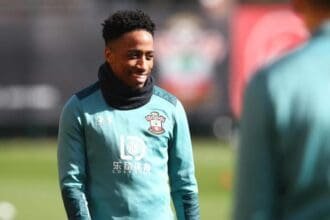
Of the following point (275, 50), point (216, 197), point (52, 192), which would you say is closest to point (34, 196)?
point (52, 192)

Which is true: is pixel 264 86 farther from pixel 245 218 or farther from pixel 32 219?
pixel 32 219

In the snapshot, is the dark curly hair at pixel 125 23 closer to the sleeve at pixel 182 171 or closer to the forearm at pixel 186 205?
the sleeve at pixel 182 171

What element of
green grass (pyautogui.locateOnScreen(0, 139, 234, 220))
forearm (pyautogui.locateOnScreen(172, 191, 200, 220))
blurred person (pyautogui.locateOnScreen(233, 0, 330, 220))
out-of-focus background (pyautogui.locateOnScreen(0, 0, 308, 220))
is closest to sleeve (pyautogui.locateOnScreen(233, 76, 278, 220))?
blurred person (pyautogui.locateOnScreen(233, 0, 330, 220))

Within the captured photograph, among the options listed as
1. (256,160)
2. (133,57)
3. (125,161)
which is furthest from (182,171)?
(256,160)

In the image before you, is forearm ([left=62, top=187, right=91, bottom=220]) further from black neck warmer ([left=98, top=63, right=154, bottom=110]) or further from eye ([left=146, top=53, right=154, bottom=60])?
eye ([left=146, top=53, right=154, bottom=60])

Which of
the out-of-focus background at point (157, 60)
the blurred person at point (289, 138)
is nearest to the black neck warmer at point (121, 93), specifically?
the blurred person at point (289, 138)

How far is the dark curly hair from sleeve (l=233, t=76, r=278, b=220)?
2373 mm

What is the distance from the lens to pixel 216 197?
16.8 meters

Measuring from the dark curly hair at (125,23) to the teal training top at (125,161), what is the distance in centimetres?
32

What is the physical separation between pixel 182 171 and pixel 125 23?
71 cm

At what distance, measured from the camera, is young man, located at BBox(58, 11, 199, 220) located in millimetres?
5801

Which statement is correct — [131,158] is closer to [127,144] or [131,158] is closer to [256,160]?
[127,144]

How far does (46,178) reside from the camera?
19.1 m

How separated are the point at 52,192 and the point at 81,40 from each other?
7.39m
